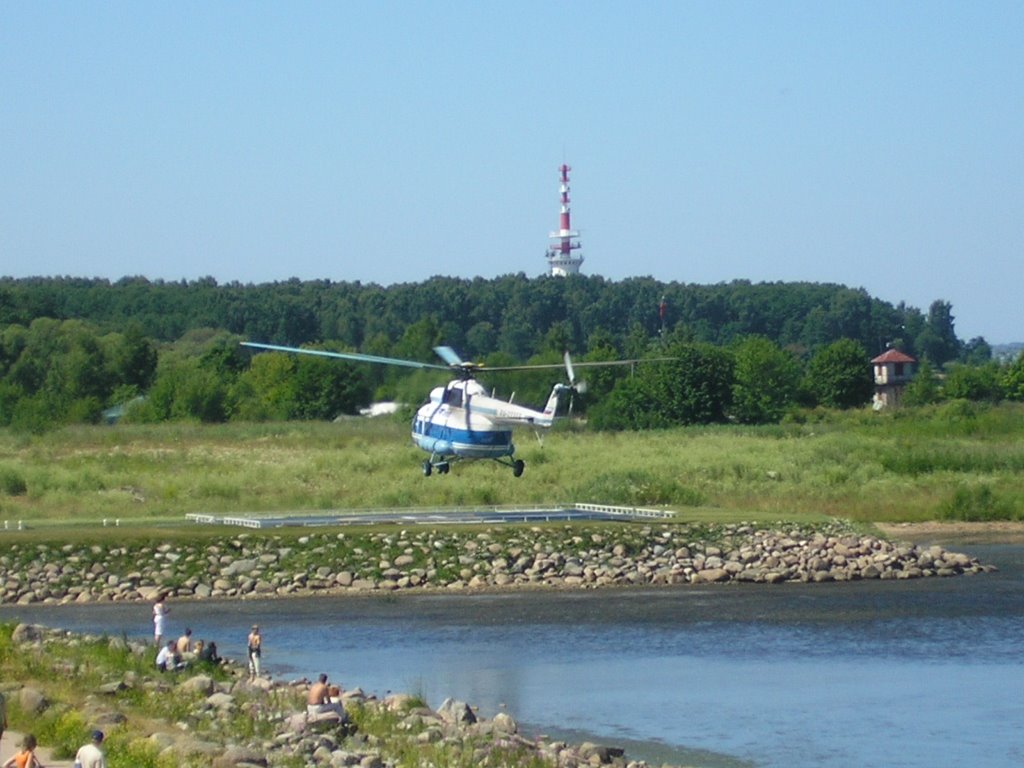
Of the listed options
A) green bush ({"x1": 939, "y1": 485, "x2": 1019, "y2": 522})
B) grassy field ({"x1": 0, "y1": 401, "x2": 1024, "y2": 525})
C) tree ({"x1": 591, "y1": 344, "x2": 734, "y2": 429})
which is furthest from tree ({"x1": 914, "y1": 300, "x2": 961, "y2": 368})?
green bush ({"x1": 939, "y1": 485, "x2": 1019, "y2": 522})

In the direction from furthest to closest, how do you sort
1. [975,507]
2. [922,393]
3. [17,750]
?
[922,393], [975,507], [17,750]

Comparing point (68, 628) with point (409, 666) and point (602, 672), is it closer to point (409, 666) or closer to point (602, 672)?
point (409, 666)

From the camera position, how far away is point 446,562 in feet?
148

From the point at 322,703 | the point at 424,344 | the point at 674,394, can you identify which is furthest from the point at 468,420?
the point at 674,394

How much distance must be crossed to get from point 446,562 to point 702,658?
43.0 feet

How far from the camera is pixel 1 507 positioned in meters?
56.7

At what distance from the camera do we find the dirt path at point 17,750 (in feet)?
63.7

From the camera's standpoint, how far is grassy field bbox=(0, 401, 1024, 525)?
58.2m

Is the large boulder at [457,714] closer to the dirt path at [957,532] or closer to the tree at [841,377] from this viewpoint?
the dirt path at [957,532]

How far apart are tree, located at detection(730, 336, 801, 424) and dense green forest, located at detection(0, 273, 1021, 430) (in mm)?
97

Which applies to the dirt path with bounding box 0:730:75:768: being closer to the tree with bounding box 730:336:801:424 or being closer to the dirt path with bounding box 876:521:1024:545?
the dirt path with bounding box 876:521:1024:545

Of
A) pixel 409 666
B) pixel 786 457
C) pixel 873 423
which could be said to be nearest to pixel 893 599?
pixel 409 666

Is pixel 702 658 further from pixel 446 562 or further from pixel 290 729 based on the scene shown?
pixel 446 562

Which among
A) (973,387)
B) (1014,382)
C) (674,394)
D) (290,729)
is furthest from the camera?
(973,387)
